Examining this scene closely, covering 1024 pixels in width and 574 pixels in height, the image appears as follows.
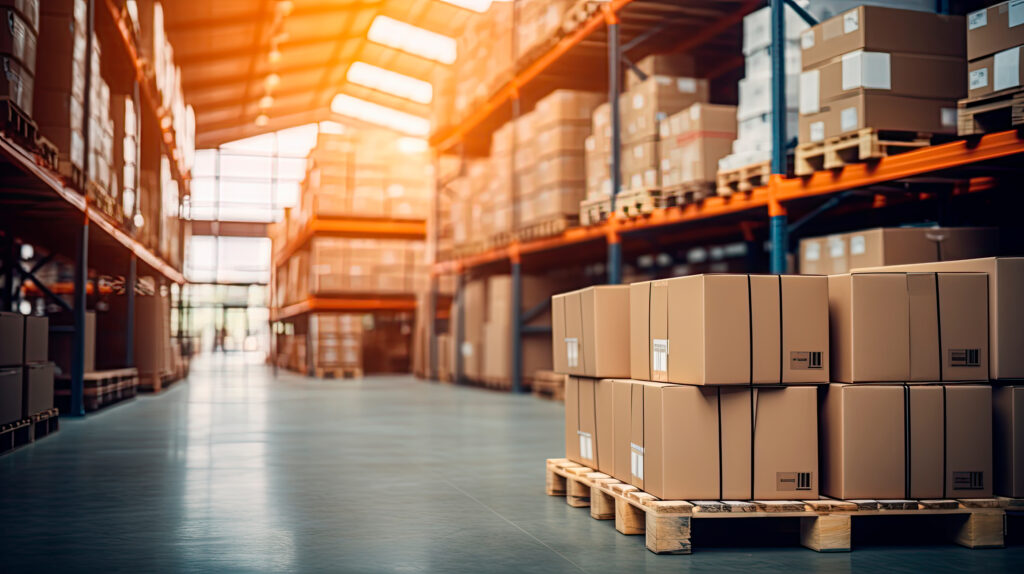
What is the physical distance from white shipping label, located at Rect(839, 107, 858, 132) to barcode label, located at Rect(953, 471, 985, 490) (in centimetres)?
323

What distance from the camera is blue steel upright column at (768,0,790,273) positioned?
7.02m

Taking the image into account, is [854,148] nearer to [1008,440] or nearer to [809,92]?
[809,92]

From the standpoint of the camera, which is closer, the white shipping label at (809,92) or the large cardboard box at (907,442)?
the large cardboard box at (907,442)

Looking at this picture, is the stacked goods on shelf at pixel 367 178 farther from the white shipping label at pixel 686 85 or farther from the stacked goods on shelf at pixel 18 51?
the stacked goods on shelf at pixel 18 51

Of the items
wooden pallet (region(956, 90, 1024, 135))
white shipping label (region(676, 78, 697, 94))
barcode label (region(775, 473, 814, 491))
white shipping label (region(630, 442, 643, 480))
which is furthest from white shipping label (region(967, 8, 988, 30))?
white shipping label (region(676, 78, 697, 94))

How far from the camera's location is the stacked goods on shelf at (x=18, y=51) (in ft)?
20.4

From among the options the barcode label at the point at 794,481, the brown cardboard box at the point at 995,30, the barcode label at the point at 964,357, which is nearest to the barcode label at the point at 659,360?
the barcode label at the point at 794,481

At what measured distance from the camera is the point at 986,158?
5402 millimetres

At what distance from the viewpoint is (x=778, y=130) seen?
702cm

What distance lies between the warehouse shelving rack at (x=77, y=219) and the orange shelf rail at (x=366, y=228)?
3949 millimetres

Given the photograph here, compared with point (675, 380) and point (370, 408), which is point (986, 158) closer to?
point (675, 380)

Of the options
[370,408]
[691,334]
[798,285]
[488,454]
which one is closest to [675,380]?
[691,334]

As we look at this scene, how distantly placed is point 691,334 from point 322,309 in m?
15.7

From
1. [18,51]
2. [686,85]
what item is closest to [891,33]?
[686,85]
